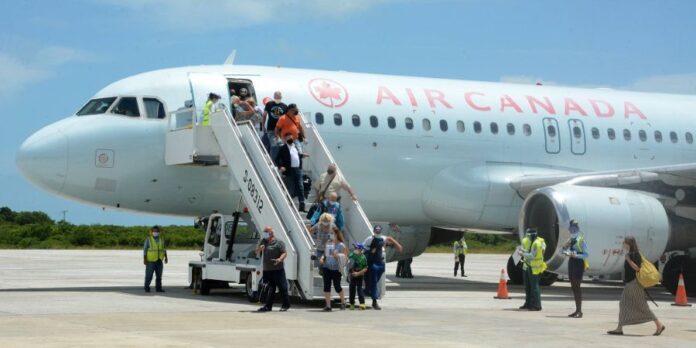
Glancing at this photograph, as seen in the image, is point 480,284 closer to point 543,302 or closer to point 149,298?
point 543,302

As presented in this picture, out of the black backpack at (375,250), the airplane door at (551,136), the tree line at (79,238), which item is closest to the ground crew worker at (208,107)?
the black backpack at (375,250)

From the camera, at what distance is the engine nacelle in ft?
68.0

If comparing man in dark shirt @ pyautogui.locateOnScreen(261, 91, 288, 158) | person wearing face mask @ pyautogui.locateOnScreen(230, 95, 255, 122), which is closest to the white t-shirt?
man in dark shirt @ pyautogui.locateOnScreen(261, 91, 288, 158)

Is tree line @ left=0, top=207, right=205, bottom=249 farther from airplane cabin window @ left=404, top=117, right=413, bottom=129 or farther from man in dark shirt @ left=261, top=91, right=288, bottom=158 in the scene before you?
man in dark shirt @ left=261, top=91, right=288, bottom=158

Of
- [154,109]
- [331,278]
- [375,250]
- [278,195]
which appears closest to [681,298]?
[375,250]

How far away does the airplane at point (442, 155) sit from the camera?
66.1 feet

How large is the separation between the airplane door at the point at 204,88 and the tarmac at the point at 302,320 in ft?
11.5

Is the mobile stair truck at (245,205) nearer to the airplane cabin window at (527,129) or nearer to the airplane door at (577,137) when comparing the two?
the airplane cabin window at (527,129)

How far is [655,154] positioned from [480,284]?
532cm

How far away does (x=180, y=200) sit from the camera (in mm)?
A: 20594

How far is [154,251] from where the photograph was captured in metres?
20.8

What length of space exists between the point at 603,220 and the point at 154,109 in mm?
8503

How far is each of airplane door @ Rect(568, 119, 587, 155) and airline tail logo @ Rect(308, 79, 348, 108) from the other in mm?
5267

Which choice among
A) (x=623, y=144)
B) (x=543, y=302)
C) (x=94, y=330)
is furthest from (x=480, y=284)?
(x=94, y=330)
